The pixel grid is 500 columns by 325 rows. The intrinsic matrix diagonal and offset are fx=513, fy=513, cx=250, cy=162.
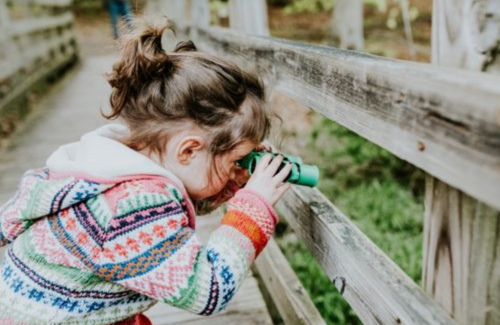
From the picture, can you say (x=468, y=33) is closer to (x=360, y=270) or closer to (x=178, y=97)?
(x=360, y=270)

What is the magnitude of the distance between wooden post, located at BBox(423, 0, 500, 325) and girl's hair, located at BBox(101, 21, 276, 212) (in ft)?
2.04

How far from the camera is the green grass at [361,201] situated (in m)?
3.23

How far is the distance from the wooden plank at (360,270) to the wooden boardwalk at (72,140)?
76 centimetres

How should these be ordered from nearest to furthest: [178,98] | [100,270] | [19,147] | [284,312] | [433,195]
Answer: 1. [433,195]
2. [100,270]
3. [178,98]
4. [284,312]
5. [19,147]

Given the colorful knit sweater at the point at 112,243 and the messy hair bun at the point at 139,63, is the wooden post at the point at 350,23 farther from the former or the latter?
the colorful knit sweater at the point at 112,243

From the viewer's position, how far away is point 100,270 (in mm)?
1305

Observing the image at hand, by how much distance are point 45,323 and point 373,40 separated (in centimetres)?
1230

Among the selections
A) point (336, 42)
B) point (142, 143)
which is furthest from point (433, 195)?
point (336, 42)

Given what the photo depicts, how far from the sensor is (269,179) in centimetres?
143

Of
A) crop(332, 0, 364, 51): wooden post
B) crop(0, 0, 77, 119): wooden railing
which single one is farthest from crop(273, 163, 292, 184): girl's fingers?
crop(332, 0, 364, 51): wooden post

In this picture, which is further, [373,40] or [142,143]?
[373,40]

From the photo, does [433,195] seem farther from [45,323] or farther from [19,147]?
[19,147]

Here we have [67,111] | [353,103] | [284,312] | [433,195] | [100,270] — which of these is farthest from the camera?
[67,111]

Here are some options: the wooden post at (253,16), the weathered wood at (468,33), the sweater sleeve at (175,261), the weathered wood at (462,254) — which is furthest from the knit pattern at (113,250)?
the wooden post at (253,16)
